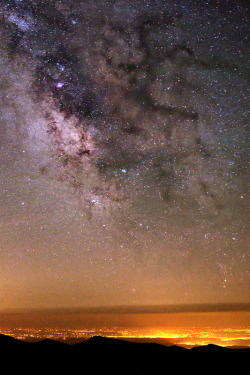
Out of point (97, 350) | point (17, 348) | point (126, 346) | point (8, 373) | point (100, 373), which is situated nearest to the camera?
point (8, 373)

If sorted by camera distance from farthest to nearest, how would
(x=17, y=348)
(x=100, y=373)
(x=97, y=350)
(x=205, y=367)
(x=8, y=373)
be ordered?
(x=97, y=350) → (x=17, y=348) → (x=205, y=367) → (x=100, y=373) → (x=8, y=373)

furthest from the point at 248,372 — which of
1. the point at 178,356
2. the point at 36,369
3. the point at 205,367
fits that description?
the point at 36,369

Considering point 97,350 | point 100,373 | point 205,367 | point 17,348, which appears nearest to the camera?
point 100,373

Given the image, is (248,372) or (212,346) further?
(212,346)

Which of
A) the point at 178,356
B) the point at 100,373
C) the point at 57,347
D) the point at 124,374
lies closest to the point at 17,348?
the point at 57,347

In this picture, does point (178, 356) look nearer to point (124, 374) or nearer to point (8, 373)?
point (124, 374)

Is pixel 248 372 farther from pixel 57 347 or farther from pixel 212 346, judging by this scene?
pixel 57 347
